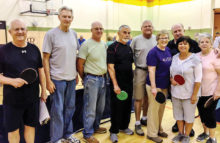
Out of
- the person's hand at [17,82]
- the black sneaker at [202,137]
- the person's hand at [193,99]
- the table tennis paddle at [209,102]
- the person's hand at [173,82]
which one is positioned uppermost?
the person's hand at [17,82]

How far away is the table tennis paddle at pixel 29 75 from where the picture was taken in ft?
6.93

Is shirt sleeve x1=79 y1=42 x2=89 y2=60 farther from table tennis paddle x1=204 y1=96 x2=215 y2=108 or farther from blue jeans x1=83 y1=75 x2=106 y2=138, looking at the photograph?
table tennis paddle x1=204 y1=96 x2=215 y2=108

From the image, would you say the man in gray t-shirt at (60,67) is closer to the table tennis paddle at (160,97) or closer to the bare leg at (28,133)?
the bare leg at (28,133)

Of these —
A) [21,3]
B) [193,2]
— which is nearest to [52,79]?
[21,3]

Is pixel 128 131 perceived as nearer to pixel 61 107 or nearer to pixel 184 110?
pixel 184 110

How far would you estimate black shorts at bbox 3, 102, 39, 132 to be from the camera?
216 centimetres

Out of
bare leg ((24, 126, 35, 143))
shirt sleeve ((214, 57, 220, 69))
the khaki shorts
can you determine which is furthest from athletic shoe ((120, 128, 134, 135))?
shirt sleeve ((214, 57, 220, 69))

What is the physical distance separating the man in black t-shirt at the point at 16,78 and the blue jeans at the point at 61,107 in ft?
1.35

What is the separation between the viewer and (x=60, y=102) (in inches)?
106

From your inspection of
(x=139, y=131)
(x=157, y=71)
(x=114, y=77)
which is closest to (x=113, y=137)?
(x=139, y=131)

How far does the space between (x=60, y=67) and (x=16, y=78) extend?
25.6 inches

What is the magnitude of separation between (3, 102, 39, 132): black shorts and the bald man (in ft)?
2.69

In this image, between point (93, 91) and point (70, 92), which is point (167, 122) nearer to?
point (93, 91)

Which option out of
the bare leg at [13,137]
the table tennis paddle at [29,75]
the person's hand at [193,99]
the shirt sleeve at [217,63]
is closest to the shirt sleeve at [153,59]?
the person's hand at [193,99]
